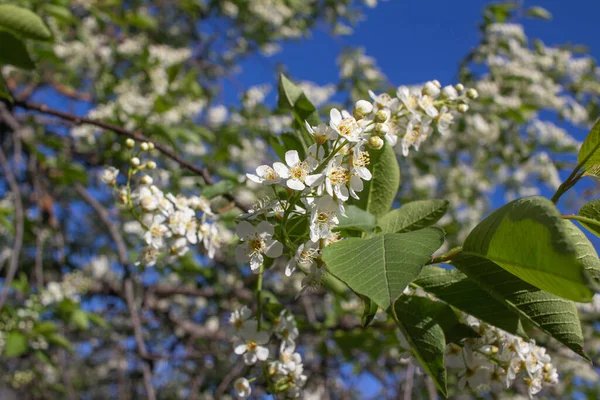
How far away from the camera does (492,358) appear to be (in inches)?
44.8

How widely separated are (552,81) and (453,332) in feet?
13.8

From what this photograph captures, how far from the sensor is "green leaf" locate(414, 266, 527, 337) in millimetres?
934

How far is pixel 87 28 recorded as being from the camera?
500cm

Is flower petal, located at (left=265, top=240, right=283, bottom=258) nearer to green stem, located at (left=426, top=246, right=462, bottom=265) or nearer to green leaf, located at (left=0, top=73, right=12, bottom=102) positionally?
green stem, located at (left=426, top=246, right=462, bottom=265)

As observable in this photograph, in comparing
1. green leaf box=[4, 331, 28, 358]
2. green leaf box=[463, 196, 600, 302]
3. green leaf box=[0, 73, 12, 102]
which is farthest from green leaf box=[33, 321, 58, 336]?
green leaf box=[463, 196, 600, 302]

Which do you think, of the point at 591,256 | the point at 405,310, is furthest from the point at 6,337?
the point at 591,256

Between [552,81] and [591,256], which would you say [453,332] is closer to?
[591,256]

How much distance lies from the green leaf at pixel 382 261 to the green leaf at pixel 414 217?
0.73 ft

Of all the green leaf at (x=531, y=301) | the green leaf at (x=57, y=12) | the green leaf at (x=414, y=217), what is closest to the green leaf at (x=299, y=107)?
the green leaf at (x=414, y=217)

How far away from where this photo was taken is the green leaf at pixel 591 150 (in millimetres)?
897

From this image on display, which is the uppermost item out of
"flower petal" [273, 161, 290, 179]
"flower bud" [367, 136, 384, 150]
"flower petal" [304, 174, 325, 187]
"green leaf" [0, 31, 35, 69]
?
"flower bud" [367, 136, 384, 150]

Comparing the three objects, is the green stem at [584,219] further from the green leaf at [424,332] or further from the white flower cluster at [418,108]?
the white flower cluster at [418,108]

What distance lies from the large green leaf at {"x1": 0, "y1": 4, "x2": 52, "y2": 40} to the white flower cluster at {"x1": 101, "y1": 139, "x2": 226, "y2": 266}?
0.69 meters

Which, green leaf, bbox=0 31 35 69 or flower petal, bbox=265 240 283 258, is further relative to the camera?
green leaf, bbox=0 31 35 69
